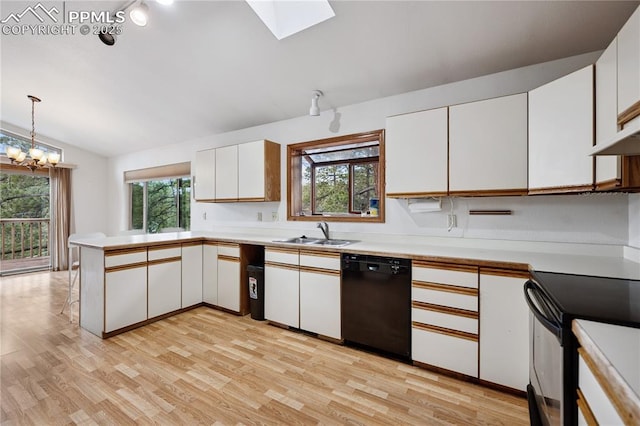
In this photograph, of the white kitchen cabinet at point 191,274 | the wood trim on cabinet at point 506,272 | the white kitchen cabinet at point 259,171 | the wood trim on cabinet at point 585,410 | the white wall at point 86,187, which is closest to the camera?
the wood trim on cabinet at point 585,410

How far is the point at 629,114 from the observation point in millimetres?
1233

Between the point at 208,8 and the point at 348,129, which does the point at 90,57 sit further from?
the point at 348,129

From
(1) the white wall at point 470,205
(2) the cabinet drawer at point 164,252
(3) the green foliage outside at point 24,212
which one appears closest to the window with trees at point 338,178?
(1) the white wall at point 470,205

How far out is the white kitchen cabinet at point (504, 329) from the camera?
1727mm

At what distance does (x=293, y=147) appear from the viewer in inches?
135

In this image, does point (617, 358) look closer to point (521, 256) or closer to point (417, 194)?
point (521, 256)

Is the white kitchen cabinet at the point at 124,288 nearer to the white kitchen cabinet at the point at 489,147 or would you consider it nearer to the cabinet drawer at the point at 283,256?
the cabinet drawer at the point at 283,256

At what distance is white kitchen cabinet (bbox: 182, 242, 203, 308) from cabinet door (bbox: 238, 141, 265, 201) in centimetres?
86

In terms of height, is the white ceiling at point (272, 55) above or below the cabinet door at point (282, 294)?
above

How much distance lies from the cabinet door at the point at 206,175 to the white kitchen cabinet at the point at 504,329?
3.39 meters

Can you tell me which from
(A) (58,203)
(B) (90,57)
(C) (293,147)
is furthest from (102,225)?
(C) (293,147)

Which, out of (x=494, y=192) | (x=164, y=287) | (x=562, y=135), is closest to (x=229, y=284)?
(x=164, y=287)

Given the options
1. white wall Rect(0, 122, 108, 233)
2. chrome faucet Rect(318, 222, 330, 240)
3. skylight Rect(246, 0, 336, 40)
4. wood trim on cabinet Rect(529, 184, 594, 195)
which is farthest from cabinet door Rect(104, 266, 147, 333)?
white wall Rect(0, 122, 108, 233)

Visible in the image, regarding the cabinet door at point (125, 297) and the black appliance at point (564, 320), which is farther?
the cabinet door at point (125, 297)
